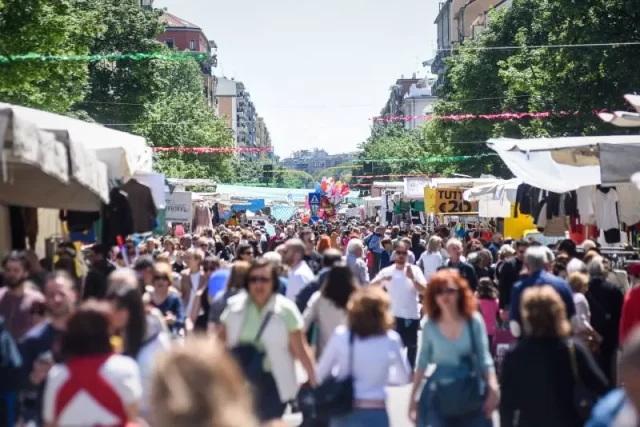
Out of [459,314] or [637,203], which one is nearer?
[459,314]

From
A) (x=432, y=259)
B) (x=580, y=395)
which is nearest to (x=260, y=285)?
(x=580, y=395)

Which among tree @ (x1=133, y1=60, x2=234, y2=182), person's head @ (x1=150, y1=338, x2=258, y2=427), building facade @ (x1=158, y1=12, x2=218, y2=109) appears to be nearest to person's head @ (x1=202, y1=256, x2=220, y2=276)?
person's head @ (x1=150, y1=338, x2=258, y2=427)

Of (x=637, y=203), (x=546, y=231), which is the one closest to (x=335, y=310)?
(x=637, y=203)

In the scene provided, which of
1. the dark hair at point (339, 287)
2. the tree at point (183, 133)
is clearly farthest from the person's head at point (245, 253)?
the tree at point (183, 133)

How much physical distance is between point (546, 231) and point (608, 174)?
23.5 feet

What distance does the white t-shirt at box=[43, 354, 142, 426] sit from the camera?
544 cm

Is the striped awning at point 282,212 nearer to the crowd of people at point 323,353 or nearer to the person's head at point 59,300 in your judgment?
the crowd of people at point 323,353

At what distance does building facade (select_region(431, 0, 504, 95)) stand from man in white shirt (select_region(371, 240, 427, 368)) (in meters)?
77.0

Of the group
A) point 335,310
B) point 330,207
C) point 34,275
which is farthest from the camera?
point 330,207

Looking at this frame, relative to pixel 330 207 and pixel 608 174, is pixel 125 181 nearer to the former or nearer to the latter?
pixel 608 174

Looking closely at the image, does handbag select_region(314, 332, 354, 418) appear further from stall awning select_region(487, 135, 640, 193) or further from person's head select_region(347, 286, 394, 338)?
stall awning select_region(487, 135, 640, 193)

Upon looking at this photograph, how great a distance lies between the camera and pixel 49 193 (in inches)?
498

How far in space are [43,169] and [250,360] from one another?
2081 mm

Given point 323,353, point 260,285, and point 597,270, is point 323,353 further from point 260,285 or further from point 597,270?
point 597,270
